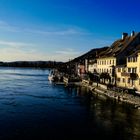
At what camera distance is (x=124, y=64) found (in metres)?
76.9

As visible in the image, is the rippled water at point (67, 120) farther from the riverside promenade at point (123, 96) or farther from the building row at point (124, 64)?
the building row at point (124, 64)

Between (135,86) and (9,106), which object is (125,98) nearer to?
(135,86)

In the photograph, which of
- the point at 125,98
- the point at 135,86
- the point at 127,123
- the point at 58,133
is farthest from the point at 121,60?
the point at 58,133

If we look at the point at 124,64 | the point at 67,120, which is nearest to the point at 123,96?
the point at 124,64

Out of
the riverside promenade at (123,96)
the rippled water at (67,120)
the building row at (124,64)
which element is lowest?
the rippled water at (67,120)

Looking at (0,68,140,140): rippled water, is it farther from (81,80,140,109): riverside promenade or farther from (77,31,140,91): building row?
(77,31,140,91): building row

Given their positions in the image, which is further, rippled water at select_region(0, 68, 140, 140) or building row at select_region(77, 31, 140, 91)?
building row at select_region(77, 31, 140, 91)

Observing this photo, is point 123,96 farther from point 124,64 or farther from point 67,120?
point 67,120

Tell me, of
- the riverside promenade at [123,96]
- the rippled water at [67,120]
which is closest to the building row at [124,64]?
the riverside promenade at [123,96]

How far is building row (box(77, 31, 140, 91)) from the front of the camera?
67.4 metres

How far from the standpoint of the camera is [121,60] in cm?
8181

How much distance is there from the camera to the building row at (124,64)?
2655 inches

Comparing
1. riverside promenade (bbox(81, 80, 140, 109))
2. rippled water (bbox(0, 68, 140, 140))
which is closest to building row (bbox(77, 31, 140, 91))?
riverside promenade (bbox(81, 80, 140, 109))

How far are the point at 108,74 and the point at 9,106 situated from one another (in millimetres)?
38950
